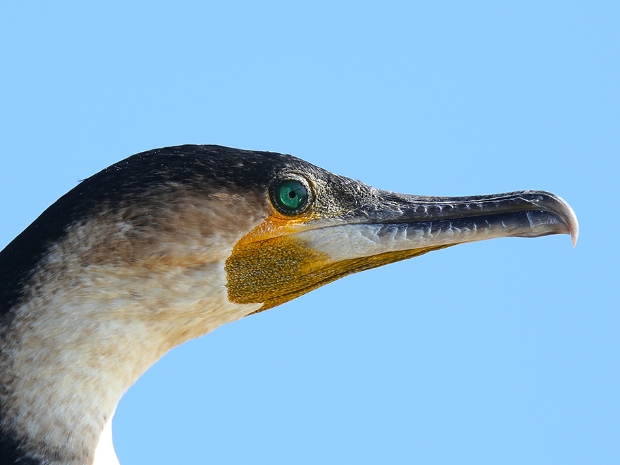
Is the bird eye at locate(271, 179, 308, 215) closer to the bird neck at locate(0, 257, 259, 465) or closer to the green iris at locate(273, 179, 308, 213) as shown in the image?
the green iris at locate(273, 179, 308, 213)

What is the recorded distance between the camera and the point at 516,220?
4895mm

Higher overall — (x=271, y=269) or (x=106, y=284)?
(x=271, y=269)

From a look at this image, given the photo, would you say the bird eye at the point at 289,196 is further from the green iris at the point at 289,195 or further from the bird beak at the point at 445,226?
the bird beak at the point at 445,226

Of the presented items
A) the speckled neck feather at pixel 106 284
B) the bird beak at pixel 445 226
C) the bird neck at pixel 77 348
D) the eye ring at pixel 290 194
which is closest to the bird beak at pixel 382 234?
the bird beak at pixel 445 226

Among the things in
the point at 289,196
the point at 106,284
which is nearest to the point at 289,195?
the point at 289,196

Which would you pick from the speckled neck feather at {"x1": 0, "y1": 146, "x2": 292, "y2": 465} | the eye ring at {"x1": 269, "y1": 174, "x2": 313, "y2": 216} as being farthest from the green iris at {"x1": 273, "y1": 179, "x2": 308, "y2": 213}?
the speckled neck feather at {"x1": 0, "y1": 146, "x2": 292, "y2": 465}

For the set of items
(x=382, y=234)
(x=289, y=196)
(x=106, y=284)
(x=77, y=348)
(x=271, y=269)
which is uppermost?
(x=289, y=196)

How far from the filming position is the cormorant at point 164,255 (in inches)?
170

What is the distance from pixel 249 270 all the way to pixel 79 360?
3.04ft

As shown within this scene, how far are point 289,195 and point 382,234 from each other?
520 mm

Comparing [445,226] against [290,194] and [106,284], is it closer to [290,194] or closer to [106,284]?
[290,194]

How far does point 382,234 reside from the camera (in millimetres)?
4926

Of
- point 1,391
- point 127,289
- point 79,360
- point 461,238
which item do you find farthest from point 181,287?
point 461,238

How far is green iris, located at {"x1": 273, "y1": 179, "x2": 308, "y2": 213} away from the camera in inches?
187
